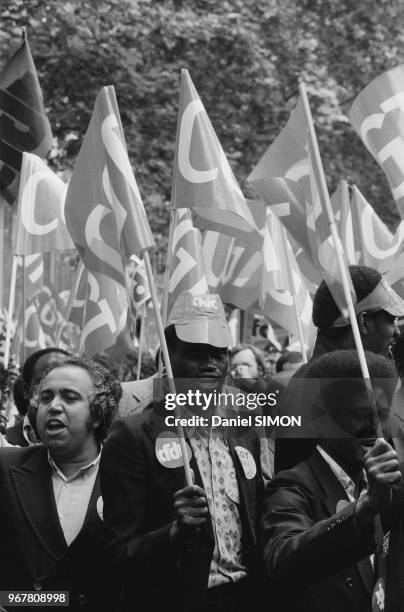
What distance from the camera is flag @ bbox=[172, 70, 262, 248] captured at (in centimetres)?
→ 570

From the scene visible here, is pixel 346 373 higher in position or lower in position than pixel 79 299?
lower

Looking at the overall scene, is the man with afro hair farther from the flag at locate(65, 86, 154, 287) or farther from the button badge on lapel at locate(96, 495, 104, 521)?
the flag at locate(65, 86, 154, 287)

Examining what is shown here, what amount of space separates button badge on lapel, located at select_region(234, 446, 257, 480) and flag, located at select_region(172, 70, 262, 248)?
61.8 inches

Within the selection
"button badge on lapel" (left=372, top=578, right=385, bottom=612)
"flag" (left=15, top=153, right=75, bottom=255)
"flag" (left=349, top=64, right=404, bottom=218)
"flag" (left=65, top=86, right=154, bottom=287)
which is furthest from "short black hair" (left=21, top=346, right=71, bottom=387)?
"button badge on lapel" (left=372, top=578, right=385, bottom=612)

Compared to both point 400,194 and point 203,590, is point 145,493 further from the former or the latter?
point 400,194

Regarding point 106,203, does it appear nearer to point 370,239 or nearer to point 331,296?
point 331,296

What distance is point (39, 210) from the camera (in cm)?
880

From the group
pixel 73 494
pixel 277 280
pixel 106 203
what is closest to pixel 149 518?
pixel 73 494

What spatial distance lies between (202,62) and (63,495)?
43.1ft

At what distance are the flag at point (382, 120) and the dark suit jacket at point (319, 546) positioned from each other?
10.1 ft

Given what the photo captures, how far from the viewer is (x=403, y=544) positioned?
3510 mm

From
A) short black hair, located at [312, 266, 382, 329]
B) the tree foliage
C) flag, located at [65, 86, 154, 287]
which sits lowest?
short black hair, located at [312, 266, 382, 329]

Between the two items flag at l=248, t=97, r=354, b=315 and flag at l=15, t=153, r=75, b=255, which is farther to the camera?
flag at l=15, t=153, r=75, b=255

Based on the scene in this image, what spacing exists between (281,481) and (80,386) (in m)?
1.21
